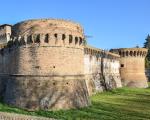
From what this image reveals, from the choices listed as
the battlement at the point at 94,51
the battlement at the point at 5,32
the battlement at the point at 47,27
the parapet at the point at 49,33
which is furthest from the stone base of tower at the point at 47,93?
the battlement at the point at 5,32

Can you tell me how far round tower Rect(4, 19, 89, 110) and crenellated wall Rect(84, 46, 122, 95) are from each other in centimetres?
932

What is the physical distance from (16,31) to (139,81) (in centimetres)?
2982

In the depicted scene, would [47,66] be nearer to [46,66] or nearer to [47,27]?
[46,66]

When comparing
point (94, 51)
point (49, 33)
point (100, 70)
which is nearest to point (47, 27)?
point (49, 33)

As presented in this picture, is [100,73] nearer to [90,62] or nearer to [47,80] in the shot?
[90,62]

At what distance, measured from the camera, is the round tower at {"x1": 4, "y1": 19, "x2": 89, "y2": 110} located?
21172 millimetres

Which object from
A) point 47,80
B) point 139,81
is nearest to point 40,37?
point 47,80

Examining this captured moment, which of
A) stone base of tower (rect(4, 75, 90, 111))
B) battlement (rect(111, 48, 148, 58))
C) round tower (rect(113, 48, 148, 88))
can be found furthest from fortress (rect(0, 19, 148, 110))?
round tower (rect(113, 48, 148, 88))

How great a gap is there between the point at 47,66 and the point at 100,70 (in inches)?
660

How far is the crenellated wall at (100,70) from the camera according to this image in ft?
106

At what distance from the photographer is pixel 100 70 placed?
37.6m

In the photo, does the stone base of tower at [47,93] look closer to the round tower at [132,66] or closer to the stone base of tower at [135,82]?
the stone base of tower at [135,82]

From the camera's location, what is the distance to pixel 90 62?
33.5 m

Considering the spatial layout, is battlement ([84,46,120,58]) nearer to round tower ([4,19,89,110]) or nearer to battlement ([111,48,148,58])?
battlement ([111,48,148,58])
